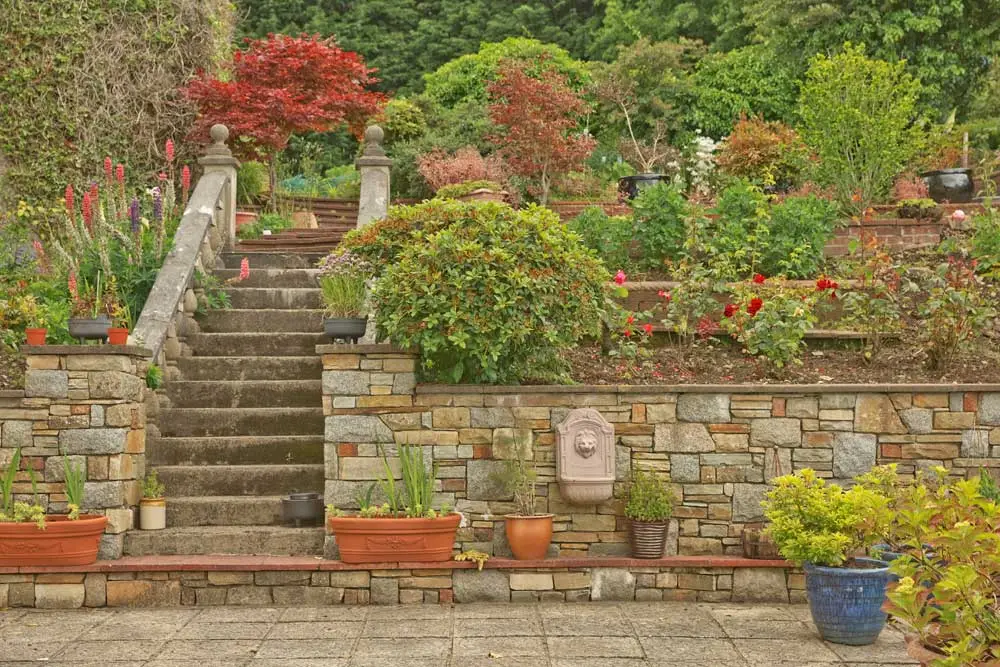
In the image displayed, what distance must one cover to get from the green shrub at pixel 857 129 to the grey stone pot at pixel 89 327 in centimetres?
728

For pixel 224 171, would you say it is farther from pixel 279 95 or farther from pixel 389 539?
pixel 389 539

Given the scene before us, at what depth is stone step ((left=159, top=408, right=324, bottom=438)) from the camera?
882 cm

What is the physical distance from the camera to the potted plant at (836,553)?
6.30 m

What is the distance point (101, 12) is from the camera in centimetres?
1311

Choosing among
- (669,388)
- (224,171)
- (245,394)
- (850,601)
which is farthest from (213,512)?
(224,171)

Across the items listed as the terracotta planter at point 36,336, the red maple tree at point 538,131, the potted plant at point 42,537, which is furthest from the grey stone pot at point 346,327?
the red maple tree at point 538,131

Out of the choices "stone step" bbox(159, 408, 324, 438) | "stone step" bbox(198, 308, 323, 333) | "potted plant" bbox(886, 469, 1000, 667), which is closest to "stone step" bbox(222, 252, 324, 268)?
"stone step" bbox(198, 308, 323, 333)

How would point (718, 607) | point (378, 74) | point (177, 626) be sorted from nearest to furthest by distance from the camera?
point (177, 626) < point (718, 607) < point (378, 74)

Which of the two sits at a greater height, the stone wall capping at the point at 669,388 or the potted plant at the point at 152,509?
the stone wall capping at the point at 669,388

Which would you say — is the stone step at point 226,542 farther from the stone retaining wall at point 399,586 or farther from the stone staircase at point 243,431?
the stone retaining wall at point 399,586

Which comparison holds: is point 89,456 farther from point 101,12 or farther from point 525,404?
point 101,12

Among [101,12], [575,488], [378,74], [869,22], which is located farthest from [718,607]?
[378,74]

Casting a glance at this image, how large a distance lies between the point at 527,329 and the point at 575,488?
3.40 feet

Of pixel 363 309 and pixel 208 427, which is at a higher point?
pixel 363 309
